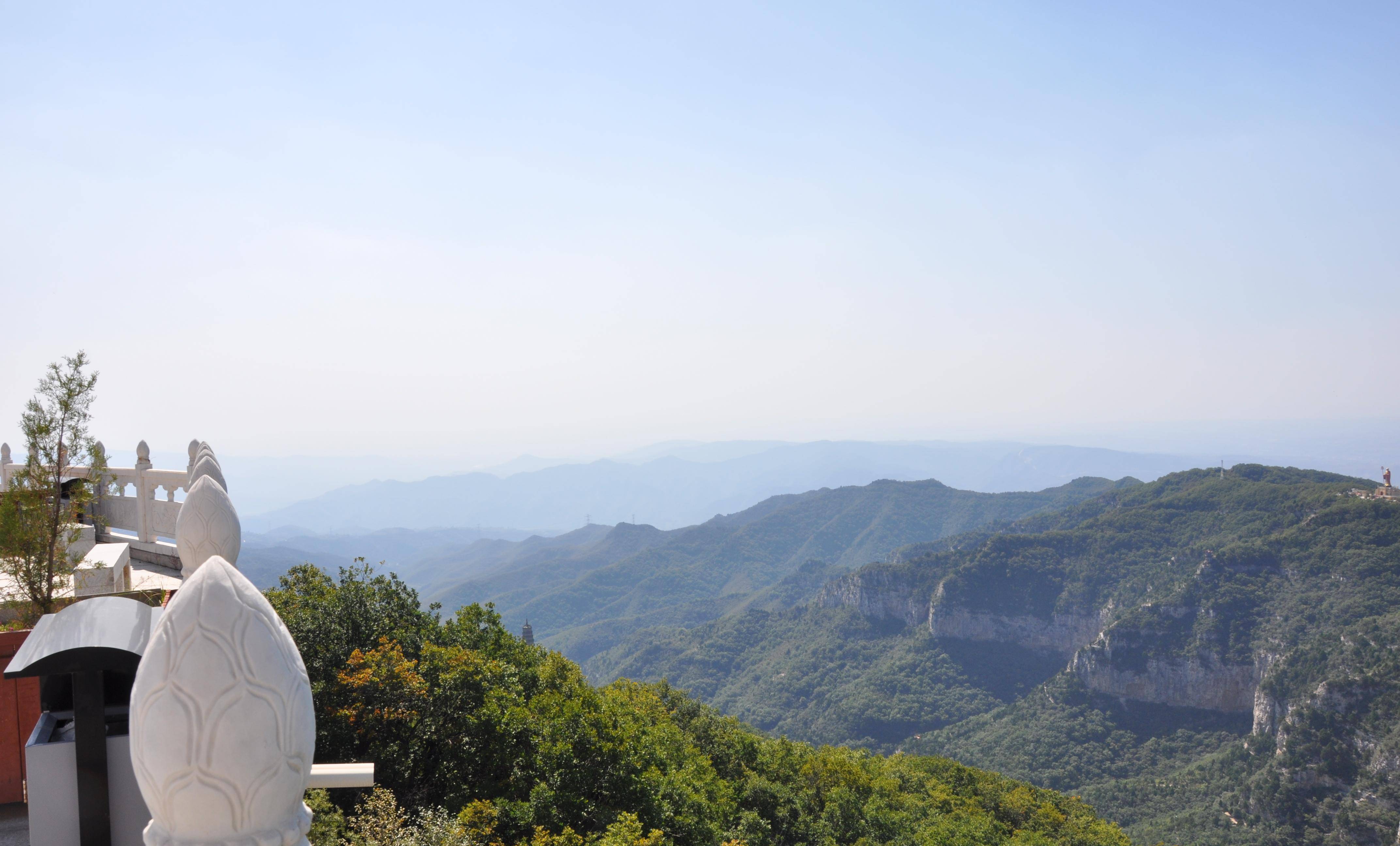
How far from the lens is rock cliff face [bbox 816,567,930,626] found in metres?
154

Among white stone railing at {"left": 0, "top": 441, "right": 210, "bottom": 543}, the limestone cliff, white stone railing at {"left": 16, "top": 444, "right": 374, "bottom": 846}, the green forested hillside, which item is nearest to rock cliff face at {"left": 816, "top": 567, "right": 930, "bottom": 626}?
the green forested hillside

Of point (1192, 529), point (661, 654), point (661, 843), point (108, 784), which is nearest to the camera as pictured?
point (108, 784)

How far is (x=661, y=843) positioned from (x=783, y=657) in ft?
487

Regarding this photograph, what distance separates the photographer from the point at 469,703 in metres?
15.0

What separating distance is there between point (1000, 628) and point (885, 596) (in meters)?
24.1

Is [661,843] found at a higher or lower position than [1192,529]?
higher

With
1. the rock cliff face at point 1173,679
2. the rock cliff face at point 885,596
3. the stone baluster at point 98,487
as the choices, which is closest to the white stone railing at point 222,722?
the stone baluster at point 98,487

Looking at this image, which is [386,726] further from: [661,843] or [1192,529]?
[1192,529]

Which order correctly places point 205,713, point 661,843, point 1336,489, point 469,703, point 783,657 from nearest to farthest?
point 205,713 → point 661,843 → point 469,703 → point 1336,489 → point 783,657

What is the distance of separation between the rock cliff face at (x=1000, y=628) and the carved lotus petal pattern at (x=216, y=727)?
153718mm

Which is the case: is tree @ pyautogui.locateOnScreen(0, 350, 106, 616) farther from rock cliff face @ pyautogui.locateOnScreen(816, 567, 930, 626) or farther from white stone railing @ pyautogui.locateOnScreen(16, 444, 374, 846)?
rock cliff face @ pyautogui.locateOnScreen(816, 567, 930, 626)

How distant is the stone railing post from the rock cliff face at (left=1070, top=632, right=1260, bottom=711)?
12384cm

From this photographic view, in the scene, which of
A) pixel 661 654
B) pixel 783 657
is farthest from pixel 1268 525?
pixel 661 654

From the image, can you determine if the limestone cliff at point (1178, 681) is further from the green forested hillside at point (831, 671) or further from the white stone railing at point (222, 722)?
the white stone railing at point (222, 722)
